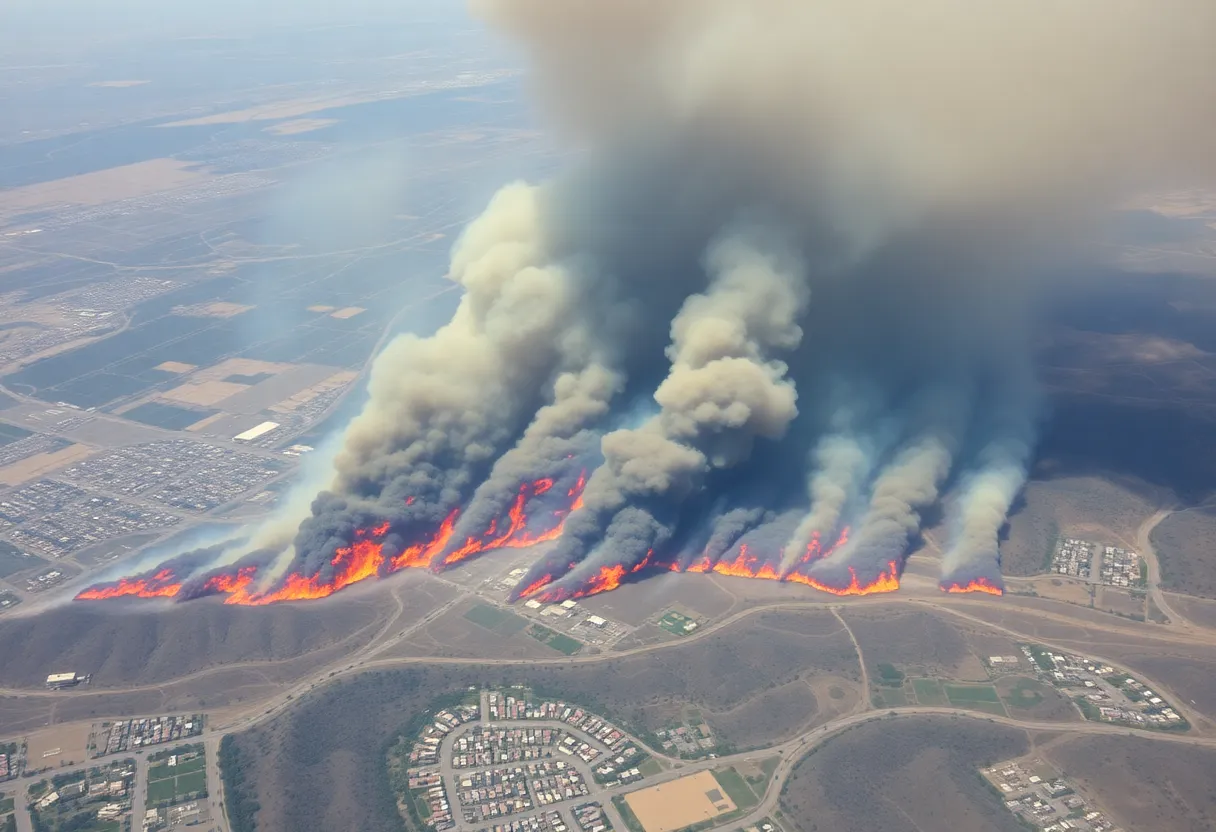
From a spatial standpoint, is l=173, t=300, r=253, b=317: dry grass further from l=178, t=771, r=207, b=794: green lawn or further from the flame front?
l=178, t=771, r=207, b=794: green lawn

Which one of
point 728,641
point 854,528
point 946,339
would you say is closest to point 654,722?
point 728,641

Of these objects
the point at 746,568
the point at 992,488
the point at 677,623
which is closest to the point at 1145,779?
the point at 677,623

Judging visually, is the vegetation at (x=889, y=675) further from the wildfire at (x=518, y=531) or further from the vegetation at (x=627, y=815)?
the wildfire at (x=518, y=531)

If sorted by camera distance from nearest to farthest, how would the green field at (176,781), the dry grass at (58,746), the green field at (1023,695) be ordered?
the green field at (176,781), the dry grass at (58,746), the green field at (1023,695)

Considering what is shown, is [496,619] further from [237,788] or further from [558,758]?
[237,788]

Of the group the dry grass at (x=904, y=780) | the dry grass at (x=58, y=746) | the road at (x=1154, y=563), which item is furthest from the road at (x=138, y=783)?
the road at (x=1154, y=563)

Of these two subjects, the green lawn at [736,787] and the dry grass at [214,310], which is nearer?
the green lawn at [736,787]

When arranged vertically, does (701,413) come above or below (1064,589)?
above
